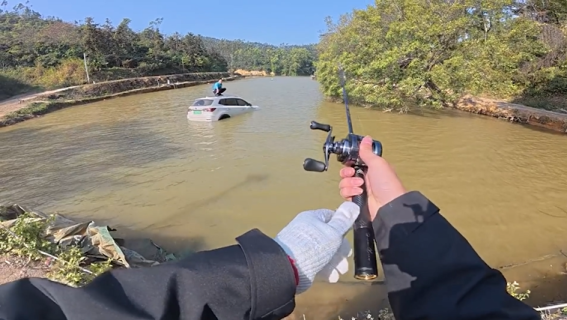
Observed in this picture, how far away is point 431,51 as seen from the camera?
59.0 feet

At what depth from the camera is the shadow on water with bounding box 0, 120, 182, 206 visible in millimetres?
8445

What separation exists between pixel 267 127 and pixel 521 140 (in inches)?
353

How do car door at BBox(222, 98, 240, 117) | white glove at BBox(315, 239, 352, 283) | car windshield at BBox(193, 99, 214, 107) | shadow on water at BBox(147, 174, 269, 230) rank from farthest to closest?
car door at BBox(222, 98, 240, 117) < car windshield at BBox(193, 99, 214, 107) < shadow on water at BBox(147, 174, 269, 230) < white glove at BBox(315, 239, 352, 283)

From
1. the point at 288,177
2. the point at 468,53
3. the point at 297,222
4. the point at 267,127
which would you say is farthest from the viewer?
the point at 468,53

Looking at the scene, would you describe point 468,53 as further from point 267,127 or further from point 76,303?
point 76,303

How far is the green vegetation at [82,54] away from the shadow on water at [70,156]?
1728cm

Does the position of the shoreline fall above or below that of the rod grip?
below

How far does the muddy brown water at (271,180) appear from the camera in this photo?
5977 mm

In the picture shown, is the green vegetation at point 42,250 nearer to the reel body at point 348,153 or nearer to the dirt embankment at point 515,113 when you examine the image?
the reel body at point 348,153

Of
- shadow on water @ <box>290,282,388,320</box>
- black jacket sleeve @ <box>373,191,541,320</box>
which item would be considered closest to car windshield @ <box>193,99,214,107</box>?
shadow on water @ <box>290,282,388,320</box>

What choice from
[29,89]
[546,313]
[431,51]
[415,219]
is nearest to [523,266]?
[546,313]

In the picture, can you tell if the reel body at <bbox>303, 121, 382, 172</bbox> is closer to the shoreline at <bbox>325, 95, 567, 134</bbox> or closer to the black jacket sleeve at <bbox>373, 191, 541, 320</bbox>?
the black jacket sleeve at <bbox>373, 191, 541, 320</bbox>

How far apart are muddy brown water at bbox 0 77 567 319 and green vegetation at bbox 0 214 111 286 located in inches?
72.7

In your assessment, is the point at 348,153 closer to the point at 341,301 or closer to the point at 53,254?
the point at 341,301
